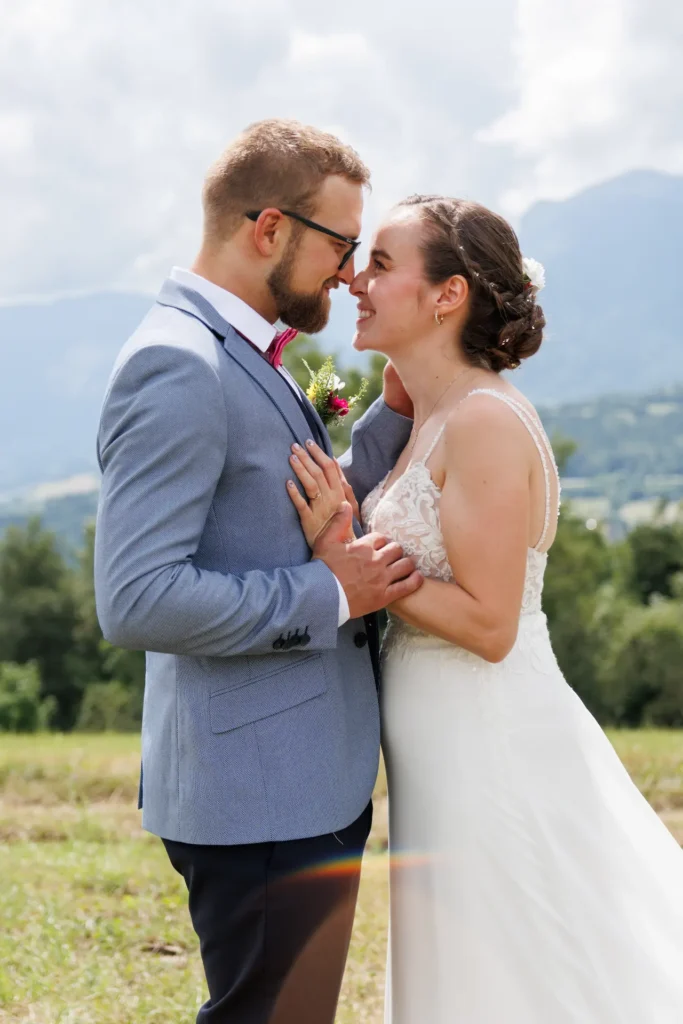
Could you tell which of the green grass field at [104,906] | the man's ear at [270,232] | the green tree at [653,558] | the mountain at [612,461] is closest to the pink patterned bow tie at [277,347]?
the man's ear at [270,232]

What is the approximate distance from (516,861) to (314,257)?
1.84m

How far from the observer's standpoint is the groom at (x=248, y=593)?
97.6 inches

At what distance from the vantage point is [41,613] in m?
45.9

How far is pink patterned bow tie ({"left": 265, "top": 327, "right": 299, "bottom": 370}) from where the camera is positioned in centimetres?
296

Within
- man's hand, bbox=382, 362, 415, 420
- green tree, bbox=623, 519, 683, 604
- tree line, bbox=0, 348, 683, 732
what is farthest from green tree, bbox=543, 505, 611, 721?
man's hand, bbox=382, 362, 415, 420

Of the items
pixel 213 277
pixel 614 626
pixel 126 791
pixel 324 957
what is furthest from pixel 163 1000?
pixel 614 626

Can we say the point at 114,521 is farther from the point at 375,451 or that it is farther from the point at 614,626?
the point at 614,626

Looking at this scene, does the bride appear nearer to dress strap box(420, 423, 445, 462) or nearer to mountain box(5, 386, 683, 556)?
dress strap box(420, 423, 445, 462)

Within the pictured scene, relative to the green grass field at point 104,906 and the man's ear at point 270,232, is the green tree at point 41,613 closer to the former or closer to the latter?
the green grass field at point 104,906

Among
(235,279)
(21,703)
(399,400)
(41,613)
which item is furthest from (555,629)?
(235,279)

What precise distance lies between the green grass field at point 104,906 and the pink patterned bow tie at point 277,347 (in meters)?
2.88

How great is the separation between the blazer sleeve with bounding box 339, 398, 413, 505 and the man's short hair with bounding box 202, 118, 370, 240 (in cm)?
101

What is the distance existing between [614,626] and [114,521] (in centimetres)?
3770

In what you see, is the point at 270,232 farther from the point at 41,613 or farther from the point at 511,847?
the point at 41,613
